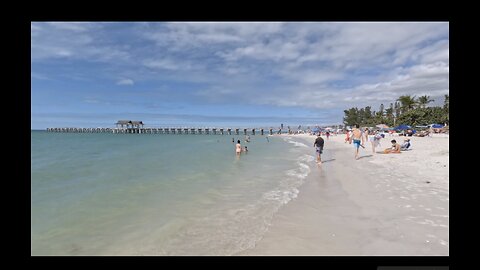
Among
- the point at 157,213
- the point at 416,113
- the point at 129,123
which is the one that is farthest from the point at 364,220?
the point at 129,123

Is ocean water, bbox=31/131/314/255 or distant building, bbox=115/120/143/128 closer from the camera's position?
ocean water, bbox=31/131/314/255

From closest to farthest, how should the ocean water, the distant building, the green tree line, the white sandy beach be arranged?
the white sandy beach
the ocean water
the green tree line
the distant building

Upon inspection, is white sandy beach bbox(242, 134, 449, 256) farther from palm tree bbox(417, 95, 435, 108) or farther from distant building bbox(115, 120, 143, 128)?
distant building bbox(115, 120, 143, 128)

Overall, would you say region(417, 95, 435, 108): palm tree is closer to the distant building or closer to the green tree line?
the green tree line

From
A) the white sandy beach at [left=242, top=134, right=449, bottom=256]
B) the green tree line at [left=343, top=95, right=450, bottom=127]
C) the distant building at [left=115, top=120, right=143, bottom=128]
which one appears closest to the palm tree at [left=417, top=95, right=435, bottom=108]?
the green tree line at [left=343, top=95, right=450, bottom=127]

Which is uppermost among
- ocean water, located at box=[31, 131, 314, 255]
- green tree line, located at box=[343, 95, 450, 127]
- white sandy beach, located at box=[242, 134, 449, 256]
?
green tree line, located at box=[343, 95, 450, 127]

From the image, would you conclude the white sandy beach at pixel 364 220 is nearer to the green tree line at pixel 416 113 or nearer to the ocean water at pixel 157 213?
the ocean water at pixel 157 213

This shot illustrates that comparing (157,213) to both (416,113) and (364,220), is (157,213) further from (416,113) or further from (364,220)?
(416,113)

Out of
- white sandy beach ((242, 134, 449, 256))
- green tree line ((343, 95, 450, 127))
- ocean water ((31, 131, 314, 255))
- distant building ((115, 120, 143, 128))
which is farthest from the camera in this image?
distant building ((115, 120, 143, 128))

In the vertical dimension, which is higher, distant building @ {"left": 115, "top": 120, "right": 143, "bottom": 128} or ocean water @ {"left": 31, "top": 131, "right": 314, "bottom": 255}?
distant building @ {"left": 115, "top": 120, "right": 143, "bottom": 128}

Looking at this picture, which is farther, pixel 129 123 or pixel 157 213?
pixel 129 123

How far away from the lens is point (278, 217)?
5.25 meters

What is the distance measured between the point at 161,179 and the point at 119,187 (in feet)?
5.64
